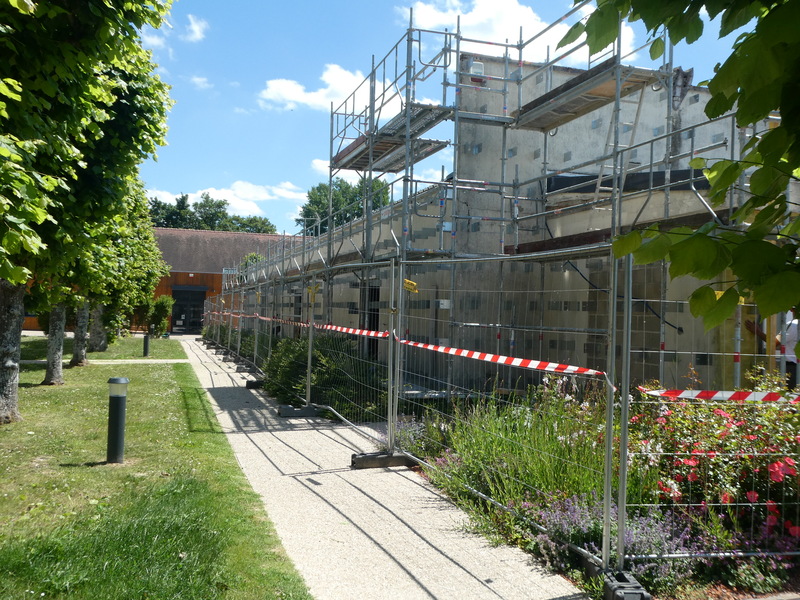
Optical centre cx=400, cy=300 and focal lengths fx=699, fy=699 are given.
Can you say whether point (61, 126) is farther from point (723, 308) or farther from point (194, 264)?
point (194, 264)

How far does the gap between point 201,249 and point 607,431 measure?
57952 millimetres

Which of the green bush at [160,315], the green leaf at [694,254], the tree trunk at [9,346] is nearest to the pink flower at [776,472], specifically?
the green leaf at [694,254]

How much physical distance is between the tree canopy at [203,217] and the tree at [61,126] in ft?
250

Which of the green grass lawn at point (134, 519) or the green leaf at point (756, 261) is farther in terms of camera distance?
the green grass lawn at point (134, 519)

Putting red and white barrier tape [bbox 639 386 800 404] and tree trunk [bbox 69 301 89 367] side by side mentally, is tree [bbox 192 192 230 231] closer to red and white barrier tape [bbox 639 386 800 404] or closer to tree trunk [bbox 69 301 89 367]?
tree trunk [bbox 69 301 89 367]

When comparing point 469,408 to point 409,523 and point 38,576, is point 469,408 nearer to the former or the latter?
point 409,523

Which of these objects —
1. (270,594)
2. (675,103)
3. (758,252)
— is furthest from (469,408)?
(675,103)

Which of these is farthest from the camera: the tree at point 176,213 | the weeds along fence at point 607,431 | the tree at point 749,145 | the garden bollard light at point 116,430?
the tree at point 176,213

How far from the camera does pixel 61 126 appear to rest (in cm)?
666

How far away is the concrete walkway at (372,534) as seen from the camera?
423cm

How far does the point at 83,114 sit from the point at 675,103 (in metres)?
12.1

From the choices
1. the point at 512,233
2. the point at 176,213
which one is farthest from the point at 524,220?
the point at 176,213

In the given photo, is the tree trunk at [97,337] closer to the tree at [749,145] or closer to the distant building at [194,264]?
the distant building at [194,264]

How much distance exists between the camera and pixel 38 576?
4.00 metres
